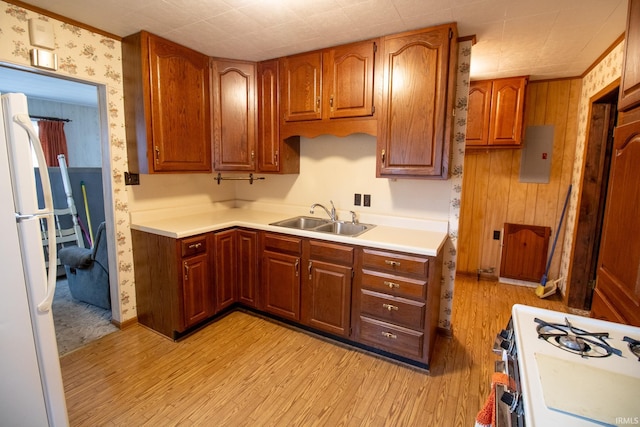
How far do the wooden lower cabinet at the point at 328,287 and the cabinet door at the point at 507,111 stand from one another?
225 cm

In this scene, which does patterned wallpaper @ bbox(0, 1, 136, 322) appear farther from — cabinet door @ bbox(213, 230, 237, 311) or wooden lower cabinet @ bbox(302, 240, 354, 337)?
wooden lower cabinet @ bbox(302, 240, 354, 337)

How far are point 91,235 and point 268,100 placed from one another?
10.4ft

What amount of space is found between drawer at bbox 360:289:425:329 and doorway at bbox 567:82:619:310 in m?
2.02

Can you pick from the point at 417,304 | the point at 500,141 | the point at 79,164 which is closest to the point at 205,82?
the point at 417,304

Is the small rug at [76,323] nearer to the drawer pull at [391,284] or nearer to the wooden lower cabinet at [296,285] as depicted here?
the wooden lower cabinet at [296,285]

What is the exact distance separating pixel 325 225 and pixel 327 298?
2.26ft

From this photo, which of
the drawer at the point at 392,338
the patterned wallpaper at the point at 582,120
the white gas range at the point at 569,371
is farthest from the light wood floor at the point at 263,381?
the patterned wallpaper at the point at 582,120

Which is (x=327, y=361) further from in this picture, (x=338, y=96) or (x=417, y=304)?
(x=338, y=96)

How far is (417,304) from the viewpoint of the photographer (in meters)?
2.11

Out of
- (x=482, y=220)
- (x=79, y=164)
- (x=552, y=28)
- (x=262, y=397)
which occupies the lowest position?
(x=262, y=397)

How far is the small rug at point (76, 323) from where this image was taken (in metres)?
2.44

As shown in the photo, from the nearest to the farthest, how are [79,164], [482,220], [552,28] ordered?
[552,28] < [482,220] < [79,164]

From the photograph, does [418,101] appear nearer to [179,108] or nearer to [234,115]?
[234,115]

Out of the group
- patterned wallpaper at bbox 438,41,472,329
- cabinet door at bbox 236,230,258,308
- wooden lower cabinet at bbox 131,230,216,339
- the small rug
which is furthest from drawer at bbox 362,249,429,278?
the small rug
